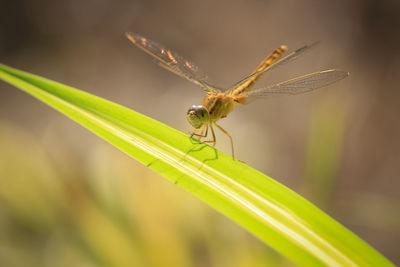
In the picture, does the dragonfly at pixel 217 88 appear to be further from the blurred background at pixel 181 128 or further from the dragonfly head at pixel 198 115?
the blurred background at pixel 181 128

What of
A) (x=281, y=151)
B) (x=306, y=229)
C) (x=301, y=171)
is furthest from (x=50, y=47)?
(x=306, y=229)

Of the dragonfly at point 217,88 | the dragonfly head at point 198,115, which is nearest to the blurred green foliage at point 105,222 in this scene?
the dragonfly at point 217,88

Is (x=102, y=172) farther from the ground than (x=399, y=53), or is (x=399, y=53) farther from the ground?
(x=399, y=53)

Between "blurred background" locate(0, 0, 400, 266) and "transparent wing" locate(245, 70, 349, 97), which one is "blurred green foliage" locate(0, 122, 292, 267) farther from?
"transparent wing" locate(245, 70, 349, 97)

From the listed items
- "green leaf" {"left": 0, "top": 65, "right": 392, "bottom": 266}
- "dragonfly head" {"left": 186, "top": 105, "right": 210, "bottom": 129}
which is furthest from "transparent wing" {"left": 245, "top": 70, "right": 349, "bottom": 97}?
"green leaf" {"left": 0, "top": 65, "right": 392, "bottom": 266}

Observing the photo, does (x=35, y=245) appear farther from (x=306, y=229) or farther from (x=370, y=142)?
(x=370, y=142)

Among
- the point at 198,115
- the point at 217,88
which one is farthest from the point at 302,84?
the point at 198,115

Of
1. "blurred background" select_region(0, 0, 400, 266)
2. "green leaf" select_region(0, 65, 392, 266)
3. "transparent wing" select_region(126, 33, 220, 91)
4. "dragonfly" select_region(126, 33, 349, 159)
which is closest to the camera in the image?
"green leaf" select_region(0, 65, 392, 266)
